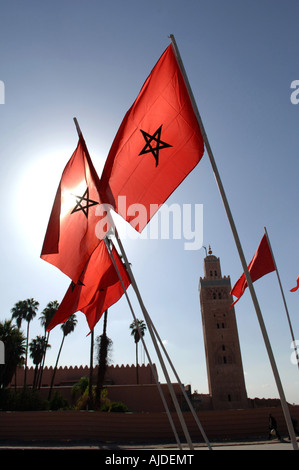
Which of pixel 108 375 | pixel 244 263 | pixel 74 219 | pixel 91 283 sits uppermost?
pixel 108 375

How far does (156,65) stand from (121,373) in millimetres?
45309

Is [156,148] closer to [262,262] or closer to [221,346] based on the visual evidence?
[262,262]

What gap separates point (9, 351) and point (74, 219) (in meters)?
23.7

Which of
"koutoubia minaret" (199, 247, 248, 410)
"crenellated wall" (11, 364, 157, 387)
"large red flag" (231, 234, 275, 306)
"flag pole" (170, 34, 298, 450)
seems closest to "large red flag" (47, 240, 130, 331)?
"flag pole" (170, 34, 298, 450)

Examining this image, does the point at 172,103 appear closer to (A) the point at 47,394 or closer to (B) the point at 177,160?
(B) the point at 177,160

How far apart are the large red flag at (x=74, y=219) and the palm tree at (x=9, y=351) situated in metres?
23.4

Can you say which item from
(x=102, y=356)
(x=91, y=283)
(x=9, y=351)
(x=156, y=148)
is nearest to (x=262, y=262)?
(x=91, y=283)

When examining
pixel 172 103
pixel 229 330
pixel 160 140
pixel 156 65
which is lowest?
pixel 160 140

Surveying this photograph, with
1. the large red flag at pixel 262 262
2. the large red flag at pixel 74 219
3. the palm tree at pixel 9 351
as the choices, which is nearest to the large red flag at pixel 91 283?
the large red flag at pixel 74 219

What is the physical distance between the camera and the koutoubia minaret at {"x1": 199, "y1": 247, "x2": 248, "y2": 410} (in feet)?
152

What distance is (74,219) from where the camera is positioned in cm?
745

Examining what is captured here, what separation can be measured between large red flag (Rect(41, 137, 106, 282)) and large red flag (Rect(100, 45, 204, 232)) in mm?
518

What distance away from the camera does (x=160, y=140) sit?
266 inches

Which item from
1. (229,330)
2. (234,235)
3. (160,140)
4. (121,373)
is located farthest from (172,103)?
(229,330)
